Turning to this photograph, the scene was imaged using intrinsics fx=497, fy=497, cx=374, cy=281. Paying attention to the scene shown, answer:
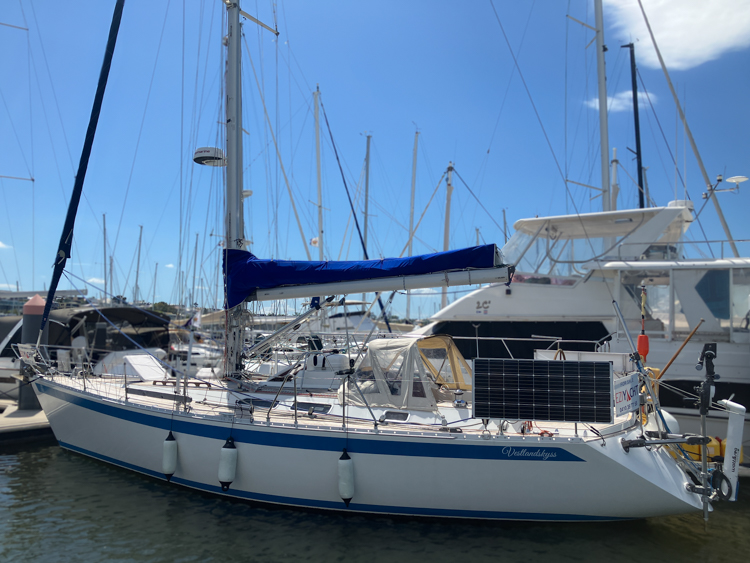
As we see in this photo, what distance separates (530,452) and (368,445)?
6.41 ft

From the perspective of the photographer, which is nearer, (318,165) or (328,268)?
(328,268)

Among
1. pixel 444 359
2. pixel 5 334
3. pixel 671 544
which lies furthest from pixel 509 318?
pixel 5 334

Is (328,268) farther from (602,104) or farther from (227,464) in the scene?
(602,104)

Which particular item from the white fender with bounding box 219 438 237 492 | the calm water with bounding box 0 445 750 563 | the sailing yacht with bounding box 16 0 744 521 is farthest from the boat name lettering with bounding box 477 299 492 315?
the white fender with bounding box 219 438 237 492

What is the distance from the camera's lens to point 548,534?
6.20 m

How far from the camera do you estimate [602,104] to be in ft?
46.6

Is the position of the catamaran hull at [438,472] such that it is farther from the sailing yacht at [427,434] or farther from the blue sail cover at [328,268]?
the blue sail cover at [328,268]

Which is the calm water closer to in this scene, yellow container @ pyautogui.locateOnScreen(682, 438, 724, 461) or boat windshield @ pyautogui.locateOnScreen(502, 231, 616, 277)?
yellow container @ pyautogui.locateOnScreen(682, 438, 724, 461)

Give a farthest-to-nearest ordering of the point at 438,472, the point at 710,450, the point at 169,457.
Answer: the point at 710,450 < the point at 169,457 < the point at 438,472

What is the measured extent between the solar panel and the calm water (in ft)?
5.17

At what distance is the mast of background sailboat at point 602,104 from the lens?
13.8 metres

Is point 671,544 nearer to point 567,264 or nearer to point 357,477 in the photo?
point 357,477

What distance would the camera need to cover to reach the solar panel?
19.1 feet

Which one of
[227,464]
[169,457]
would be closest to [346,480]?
[227,464]
